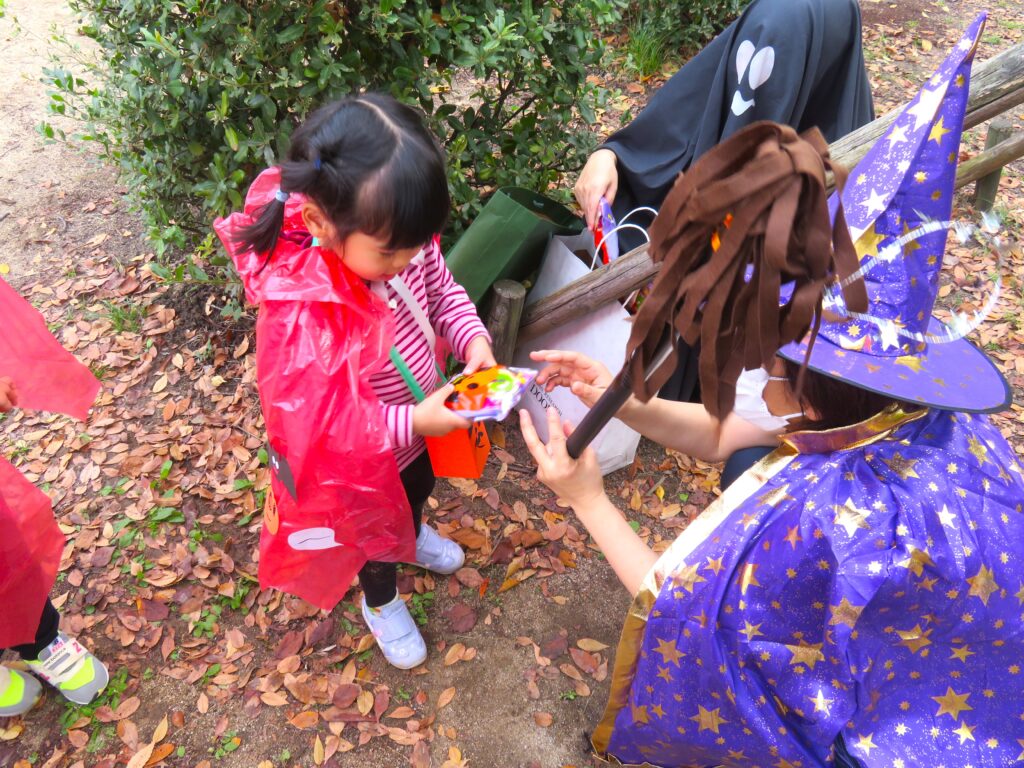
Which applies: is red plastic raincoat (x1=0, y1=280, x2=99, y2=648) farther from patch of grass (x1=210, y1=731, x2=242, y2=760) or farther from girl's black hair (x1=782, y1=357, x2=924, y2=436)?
girl's black hair (x1=782, y1=357, x2=924, y2=436)

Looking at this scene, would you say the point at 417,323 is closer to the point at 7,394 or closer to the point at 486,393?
the point at 486,393

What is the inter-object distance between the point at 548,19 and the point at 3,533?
2.50m

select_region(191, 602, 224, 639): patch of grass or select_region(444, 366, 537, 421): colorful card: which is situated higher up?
select_region(444, 366, 537, 421): colorful card

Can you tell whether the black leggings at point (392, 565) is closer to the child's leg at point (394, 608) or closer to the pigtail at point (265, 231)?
Answer: the child's leg at point (394, 608)

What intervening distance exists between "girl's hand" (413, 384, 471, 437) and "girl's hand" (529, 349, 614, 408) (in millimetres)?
341

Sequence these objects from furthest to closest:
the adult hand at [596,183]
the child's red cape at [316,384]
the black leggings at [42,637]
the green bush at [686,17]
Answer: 1. the green bush at [686,17]
2. the adult hand at [596,183]
3. the black leggings at [42,637]
4. the child's red cape at [316,384]

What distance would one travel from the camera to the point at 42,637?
2332 millimetres

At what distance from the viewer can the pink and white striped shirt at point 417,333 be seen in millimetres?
1892

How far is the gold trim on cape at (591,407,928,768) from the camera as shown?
1.57 meters

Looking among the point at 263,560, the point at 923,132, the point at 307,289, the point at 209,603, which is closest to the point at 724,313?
the point at 923,132

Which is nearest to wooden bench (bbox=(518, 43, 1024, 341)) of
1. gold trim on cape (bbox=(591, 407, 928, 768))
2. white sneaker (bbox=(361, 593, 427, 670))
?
gold trim on cape (bbox=(591, 407, 928, 768))

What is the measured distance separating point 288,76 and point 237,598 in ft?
6.14

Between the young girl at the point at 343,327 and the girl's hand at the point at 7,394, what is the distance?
2.33ft

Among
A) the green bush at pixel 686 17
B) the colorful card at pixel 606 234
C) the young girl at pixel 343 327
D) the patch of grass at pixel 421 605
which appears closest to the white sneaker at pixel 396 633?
the patch of grass at pixel 421 605
